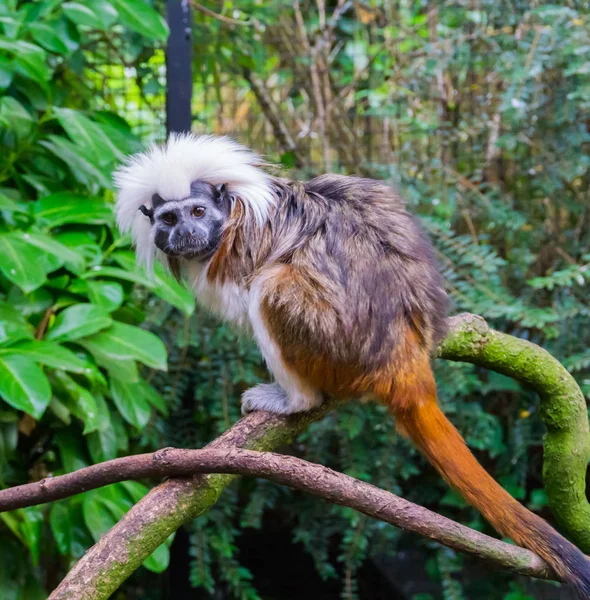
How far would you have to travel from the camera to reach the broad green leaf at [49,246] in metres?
2.27

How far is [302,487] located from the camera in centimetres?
141

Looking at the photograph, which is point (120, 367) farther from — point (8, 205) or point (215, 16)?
point (215, 16)

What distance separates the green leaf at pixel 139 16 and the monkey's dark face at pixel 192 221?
0.85 meters

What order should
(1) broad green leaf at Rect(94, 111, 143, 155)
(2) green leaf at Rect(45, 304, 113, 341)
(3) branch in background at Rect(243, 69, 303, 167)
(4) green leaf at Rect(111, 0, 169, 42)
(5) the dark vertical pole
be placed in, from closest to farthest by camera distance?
(2) green leaf at Rect(45, 304, 113, 341) → (4) green leaf at Rect(111, 0, 169, 42) → (1) broad green leaf at Rect(94, 111, 143, 155) → (5) the dark vertical pole → (3) branch in background at Rect(243, 69, 303, 167)

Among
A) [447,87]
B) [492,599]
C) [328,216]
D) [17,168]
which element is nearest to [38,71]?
[17,168]

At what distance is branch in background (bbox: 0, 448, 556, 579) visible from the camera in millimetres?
1392

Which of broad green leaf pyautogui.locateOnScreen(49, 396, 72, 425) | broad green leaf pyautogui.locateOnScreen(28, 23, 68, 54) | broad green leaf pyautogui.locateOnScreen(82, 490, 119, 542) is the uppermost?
broad green leaf pyautogui.locateOnScreen(28, 23, 68, 54)

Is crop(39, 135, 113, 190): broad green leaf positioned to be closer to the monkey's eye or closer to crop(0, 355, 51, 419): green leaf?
the monkey's eye

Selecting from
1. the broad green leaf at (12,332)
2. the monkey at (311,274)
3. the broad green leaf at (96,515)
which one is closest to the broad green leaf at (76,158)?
the monkey at (311,274)

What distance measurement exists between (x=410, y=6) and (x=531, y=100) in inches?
33.4

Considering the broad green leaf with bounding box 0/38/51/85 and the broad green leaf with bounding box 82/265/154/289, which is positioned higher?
the broad green leaf with bounding box 0/38/51/85

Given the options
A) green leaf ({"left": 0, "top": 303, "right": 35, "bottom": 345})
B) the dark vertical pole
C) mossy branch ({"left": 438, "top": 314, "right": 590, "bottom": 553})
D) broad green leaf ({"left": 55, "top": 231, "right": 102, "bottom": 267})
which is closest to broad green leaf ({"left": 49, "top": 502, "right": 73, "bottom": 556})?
green leaf ({"left": 0, "top": 303, "right": 35, "bottom": 345})

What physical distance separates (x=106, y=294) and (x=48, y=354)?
39 centimetres

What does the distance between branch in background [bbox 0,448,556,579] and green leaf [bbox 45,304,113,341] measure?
83 centimetres
